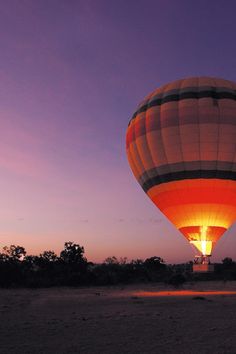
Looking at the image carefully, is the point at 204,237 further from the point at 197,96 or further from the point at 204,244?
the point at 197,96

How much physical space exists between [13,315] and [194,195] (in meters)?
16.7

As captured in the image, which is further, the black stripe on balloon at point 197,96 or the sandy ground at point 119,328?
the black stripe on balloon at point 197,96

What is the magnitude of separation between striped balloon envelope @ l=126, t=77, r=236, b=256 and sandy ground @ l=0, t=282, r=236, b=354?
8315 mm

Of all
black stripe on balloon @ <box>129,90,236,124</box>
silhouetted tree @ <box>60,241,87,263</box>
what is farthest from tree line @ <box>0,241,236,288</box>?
black stripe on balloon @ <box>129,90,236,124</box>

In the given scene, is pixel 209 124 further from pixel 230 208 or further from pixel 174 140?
pixel 230 208

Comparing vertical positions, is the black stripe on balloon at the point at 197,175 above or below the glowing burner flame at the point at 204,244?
above

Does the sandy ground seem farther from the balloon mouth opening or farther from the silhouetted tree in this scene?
the silhouetted tree

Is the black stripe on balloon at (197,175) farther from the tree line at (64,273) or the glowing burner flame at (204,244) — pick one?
the tree line at (64,273)

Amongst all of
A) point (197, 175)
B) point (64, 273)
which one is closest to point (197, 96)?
point (197, 175)

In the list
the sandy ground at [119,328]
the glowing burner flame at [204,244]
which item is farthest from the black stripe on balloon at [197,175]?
the sandy ground at [119,328]

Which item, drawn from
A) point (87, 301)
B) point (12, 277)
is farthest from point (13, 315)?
point (12, 277)

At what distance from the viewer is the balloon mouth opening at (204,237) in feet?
104

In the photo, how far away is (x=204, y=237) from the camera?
3148 centimetres

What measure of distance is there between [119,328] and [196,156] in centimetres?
1766
